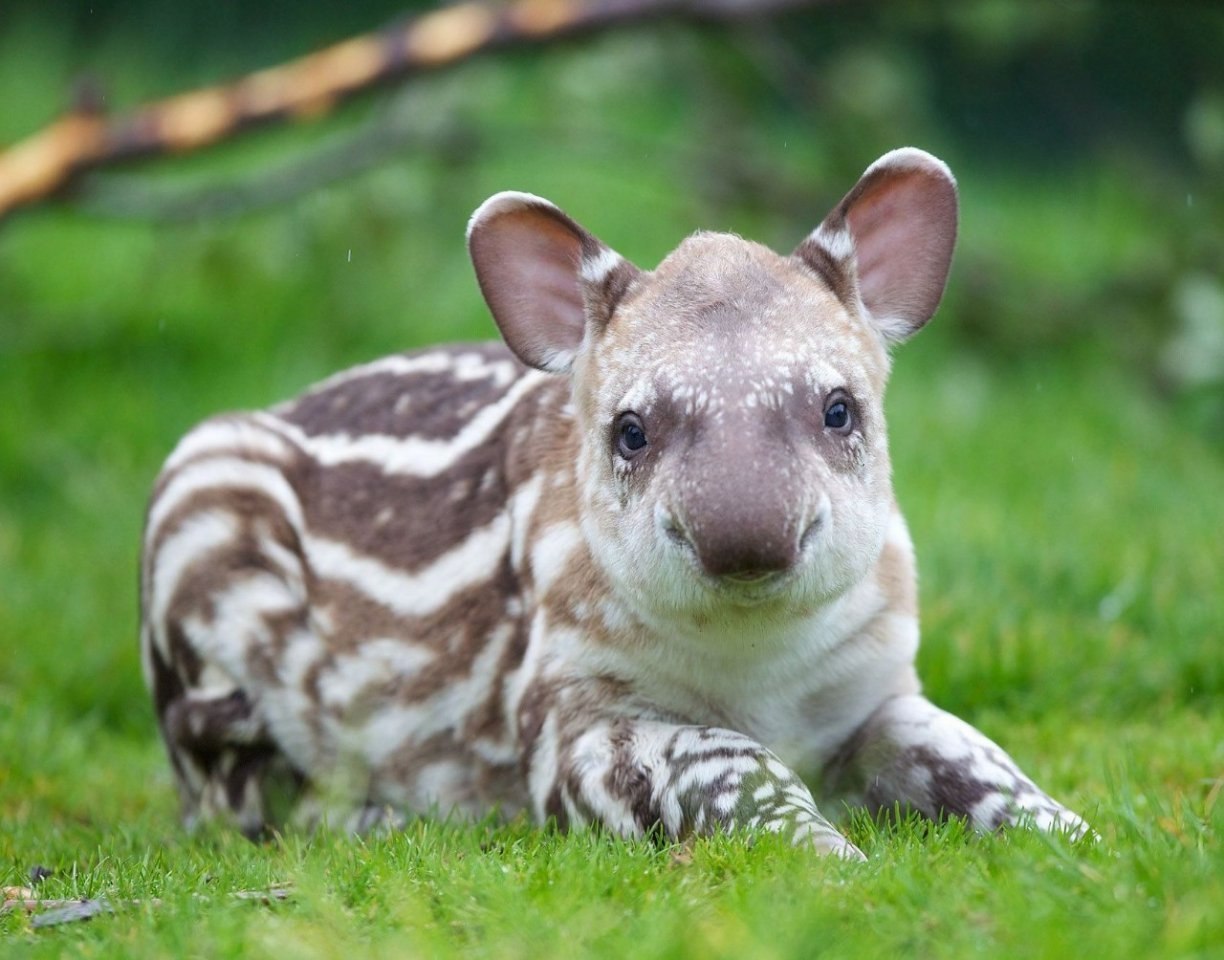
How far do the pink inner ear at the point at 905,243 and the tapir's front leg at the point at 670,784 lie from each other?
1548mm

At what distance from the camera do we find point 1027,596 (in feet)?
27.6

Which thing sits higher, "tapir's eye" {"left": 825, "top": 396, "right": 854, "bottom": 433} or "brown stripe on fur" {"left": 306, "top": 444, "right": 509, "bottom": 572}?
"tapir's eye" {"left": 825, "top": 396, "right": 854, "bottom": 433}

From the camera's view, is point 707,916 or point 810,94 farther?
point 810,94

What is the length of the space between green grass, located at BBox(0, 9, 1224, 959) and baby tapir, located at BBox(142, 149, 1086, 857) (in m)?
0.33

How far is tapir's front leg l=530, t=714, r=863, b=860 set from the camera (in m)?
5.19

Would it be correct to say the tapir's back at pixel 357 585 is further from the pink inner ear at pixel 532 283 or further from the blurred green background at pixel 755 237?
the blurred green background at pixel 755 237

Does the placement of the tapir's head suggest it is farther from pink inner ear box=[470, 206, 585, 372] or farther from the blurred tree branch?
the blurred tree branch

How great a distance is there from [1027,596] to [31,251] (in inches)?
336

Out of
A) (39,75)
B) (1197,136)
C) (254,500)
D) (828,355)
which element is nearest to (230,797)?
(254,500)

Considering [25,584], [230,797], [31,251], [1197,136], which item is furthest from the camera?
[31,251]

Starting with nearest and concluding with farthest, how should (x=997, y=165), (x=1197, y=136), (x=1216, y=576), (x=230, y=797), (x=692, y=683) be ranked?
(x=692, y=683)
(x=230, y=797)
(x=1216, y=576)
(x=1197, y=136)
(x=997, y=165)

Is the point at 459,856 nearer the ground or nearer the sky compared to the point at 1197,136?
nearer the ground

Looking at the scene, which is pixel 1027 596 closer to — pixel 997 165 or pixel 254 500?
pixel 254 500

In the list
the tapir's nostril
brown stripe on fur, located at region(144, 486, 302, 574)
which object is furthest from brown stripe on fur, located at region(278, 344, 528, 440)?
the tapir's nostril
